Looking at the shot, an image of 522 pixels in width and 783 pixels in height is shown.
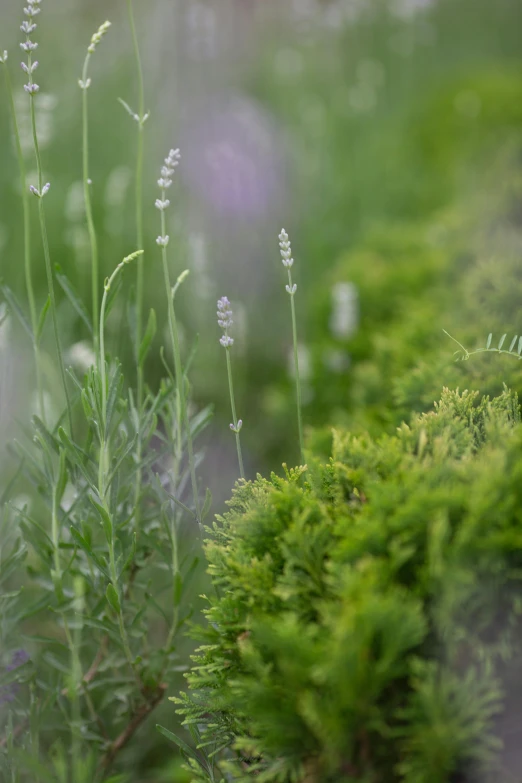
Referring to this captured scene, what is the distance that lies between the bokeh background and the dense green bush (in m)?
0.53

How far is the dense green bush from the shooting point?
0.68 metres

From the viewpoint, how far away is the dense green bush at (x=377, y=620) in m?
0.68

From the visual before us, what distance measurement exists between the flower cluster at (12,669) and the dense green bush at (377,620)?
38 centimetres

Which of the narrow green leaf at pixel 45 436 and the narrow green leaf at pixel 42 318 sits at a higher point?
the narrow green leaf at pixel 42 318

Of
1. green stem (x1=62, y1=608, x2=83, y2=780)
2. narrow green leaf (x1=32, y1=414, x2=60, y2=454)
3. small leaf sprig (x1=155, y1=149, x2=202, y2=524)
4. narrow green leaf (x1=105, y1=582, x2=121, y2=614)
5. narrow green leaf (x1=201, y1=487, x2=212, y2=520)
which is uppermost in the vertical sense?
small leaf sprig (x1=155, y1=149, x2=202, y2=524)

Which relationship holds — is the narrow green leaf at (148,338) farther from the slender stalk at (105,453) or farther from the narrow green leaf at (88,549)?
the narrow green leaf at (88,549)

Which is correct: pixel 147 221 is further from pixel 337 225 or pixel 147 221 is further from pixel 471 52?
pixel 471 52

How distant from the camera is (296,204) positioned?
377 cm

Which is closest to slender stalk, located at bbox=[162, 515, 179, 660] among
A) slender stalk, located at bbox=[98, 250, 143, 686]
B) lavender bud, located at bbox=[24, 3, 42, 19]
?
slender stalk, located at bbox=[98, 250, 143, 686]

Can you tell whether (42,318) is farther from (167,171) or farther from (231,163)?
(231,163)

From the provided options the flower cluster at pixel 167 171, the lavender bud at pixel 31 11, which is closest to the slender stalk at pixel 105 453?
the flower cluster at pixel 167 171

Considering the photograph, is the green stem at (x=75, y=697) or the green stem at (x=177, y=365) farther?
the green stem at (x=177, y=365)

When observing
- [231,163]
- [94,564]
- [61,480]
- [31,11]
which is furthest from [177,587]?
[231,163]

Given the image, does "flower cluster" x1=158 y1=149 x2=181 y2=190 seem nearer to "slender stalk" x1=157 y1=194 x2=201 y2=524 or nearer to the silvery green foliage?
"slender stalk" x1=157 y1=194 x2=201 y2=524
